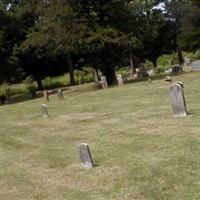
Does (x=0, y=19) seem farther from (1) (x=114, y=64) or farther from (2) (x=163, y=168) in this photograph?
(2) (x=163, y=168)

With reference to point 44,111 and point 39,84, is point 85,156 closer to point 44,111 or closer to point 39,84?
point 44,111

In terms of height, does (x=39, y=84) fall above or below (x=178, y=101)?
below

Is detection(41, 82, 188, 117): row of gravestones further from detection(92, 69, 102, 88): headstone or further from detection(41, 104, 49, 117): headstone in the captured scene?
detection(92, 69, 102, 88): headstone

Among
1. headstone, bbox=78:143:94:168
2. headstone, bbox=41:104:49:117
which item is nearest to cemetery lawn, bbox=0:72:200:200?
headstone, bbox=78:143:94:168

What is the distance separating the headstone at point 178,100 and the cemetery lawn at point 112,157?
24cm

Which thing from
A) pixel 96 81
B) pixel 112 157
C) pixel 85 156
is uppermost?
pixel 96 81

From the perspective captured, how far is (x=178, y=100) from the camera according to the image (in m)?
12.0

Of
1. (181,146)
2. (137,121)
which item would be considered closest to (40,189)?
(181,146)

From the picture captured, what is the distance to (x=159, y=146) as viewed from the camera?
9.40m

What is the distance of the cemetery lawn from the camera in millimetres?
7371

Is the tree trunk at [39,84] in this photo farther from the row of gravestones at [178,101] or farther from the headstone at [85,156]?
the headstone at [85,156]

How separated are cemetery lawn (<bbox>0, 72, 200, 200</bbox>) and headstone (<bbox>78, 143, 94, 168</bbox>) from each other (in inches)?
5.7

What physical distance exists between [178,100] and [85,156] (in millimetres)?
3822

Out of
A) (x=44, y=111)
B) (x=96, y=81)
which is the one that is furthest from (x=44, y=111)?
(x=96, y=81)
